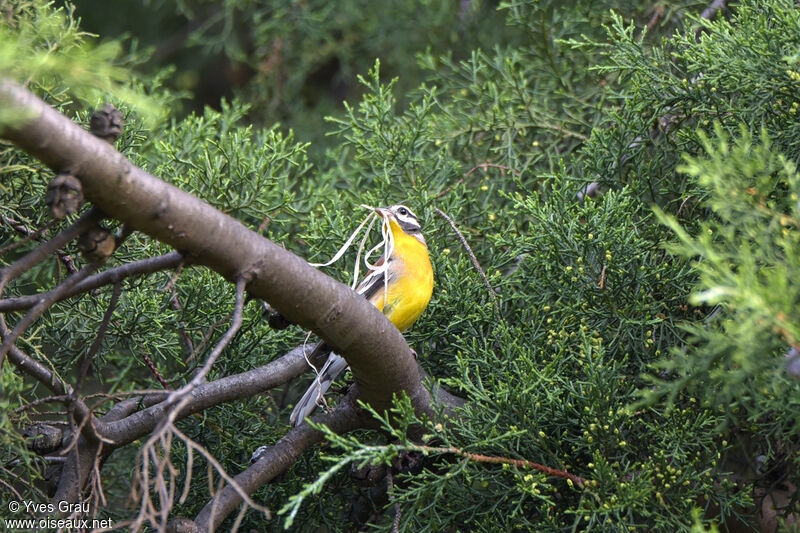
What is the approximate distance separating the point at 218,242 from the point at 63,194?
462 mm

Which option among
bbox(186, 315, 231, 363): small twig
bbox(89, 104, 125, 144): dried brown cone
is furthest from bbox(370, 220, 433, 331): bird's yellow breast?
bbox(89, 104, 125, 144): dried brown cone

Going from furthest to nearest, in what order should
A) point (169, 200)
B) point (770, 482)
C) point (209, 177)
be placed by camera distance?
point (209, 177) < point (770, 482) < point (169, 200)

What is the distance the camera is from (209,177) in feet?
12.3

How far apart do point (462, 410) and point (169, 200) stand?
4.66ft

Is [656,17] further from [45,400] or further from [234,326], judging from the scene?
[45,400]

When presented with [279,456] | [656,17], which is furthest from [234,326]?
[656,17]

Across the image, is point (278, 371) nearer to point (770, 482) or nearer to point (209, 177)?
point (209, 177)

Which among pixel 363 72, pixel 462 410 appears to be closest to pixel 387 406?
pixel 462 410

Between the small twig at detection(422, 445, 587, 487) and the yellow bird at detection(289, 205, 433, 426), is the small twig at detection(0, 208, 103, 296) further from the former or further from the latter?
the small twig at detection(422, 445, 587, 487)

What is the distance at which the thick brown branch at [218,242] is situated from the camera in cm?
191

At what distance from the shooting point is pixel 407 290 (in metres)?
3.53

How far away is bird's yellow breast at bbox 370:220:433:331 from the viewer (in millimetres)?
3496

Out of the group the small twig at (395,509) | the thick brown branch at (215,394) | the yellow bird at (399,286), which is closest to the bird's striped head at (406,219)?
the yellow bird at (399,286)
